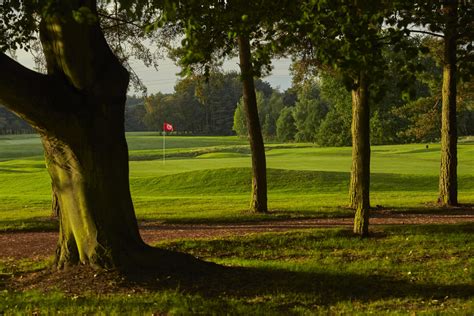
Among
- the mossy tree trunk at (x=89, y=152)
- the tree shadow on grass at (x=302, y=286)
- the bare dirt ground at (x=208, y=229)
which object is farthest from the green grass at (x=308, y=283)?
the bare dirt ground at (x=208, y=229)

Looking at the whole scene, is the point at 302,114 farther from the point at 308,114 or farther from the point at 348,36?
the point at 348,36

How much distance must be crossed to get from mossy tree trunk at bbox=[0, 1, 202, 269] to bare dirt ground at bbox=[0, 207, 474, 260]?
3.40 m

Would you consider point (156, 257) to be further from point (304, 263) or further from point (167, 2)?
point (167, 2)

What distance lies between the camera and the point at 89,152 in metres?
8.52

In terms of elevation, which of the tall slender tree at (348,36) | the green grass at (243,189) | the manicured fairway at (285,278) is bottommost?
the green grass at (243,189)

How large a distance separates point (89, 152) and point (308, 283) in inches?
142

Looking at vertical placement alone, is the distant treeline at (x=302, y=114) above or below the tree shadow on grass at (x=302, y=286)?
above

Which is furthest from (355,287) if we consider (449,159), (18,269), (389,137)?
(389,137)

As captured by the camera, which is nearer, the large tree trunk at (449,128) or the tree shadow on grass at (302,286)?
the tree shadow on grass at (302,286)

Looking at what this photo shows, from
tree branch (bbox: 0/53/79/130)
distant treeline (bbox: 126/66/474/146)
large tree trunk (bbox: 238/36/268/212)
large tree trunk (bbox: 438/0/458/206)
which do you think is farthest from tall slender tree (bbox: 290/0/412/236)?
distant treeline (bbox: 126/66/474/146)

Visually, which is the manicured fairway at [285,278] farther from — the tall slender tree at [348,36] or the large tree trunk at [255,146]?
the tall slender tree at [348,36]

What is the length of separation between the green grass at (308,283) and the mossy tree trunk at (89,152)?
1.00 meters

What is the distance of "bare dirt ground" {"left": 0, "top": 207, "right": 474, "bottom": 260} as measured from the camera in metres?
12.8

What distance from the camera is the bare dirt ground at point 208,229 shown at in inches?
504
